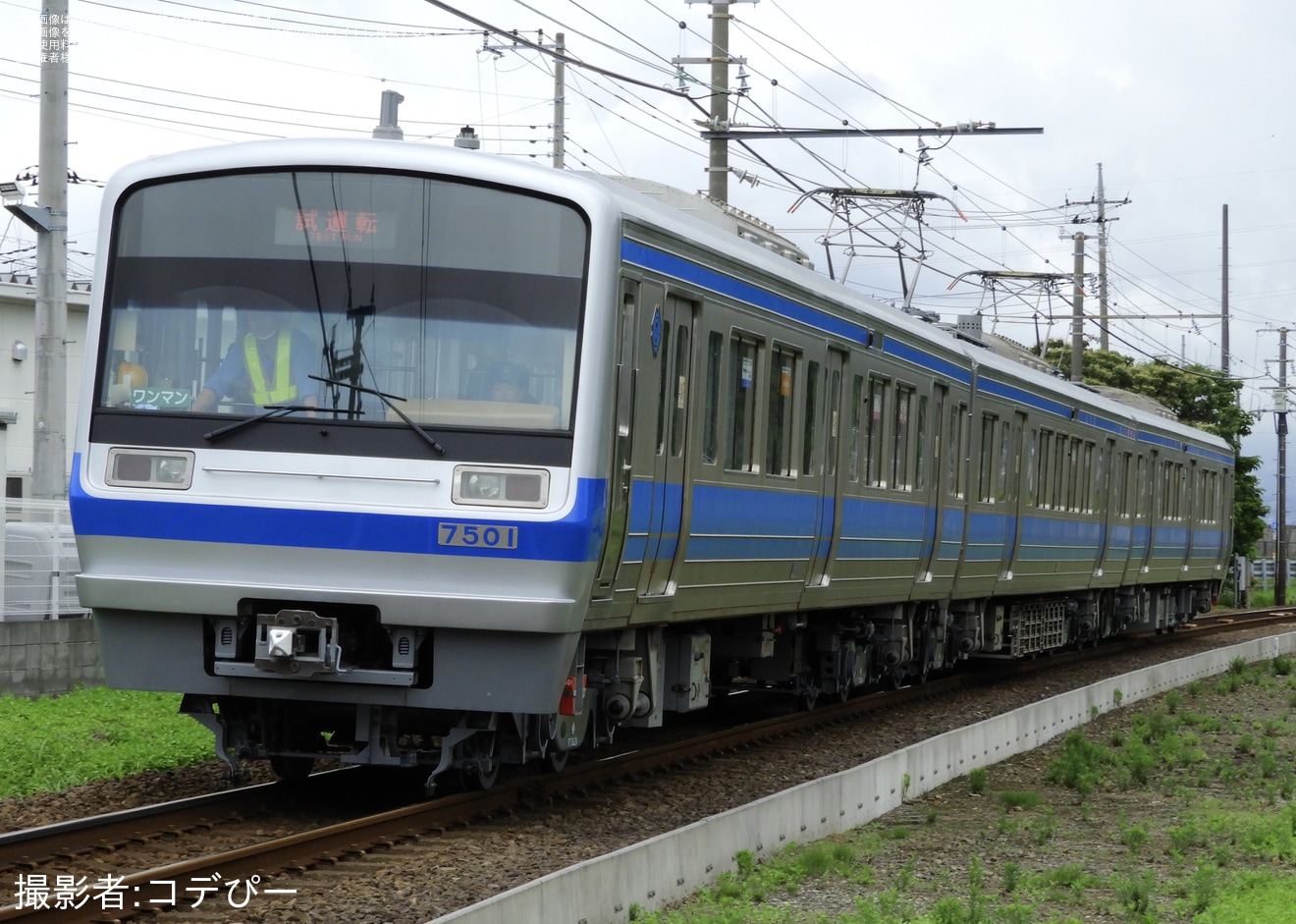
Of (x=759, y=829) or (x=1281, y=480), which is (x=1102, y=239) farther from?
(x=759, y=829)

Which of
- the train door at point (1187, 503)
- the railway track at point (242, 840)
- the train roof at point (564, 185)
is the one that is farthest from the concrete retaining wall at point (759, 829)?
the train door at point (1187, 503)

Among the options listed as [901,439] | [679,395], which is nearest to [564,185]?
[679,395]

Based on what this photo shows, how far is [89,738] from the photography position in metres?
10.7

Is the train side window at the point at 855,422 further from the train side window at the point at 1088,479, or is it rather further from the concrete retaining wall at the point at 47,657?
the train side window at the point at 1088,479

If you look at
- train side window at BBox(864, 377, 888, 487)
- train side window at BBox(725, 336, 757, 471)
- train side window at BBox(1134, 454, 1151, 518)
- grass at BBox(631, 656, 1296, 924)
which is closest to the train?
train side window at BBox(725, 336, 757, 471)

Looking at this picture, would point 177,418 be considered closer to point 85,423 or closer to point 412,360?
point 85,423

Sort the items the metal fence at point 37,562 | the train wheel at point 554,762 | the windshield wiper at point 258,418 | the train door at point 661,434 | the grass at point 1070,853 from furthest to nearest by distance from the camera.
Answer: the metal fence at point 37,562
the train wheel at point 554,762
the train door at point 661,434
the windshield wiper at point 258,418
the grass at point 1070,853

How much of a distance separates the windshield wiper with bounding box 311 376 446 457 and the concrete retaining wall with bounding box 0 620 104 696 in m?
5.83

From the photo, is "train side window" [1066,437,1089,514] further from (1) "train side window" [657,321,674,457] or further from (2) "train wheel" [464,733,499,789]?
(2) "train wheel" [464,733,499,789]

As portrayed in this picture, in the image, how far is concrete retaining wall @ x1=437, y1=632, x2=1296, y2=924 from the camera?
245 inches

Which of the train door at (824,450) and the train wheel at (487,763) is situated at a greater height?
the train door at (824,450)

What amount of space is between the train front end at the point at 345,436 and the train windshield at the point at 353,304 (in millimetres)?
10

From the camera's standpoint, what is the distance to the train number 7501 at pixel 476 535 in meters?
7.84

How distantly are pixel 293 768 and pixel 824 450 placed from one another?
4532mm
